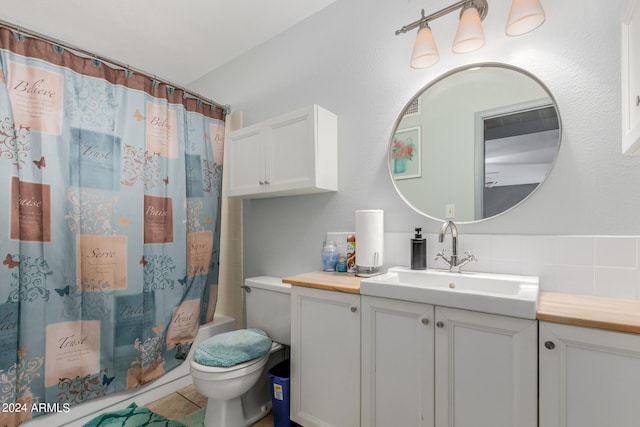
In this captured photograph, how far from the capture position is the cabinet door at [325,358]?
4.36ft

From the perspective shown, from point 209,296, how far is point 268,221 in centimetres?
75

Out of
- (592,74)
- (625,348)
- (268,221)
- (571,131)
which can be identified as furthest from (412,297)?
(268,221)

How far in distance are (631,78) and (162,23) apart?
2.59 meters

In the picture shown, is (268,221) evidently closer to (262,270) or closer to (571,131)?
(262,270)

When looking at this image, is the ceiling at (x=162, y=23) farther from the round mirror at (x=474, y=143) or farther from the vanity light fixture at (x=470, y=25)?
the round mirror at (x=474, y=143)

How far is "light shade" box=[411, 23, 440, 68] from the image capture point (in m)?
1.44

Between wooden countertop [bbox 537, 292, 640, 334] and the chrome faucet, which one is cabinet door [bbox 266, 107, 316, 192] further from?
wooden countertop [bbox 537, 292, 640, 334]

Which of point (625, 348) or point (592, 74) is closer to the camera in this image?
point (625, 348)

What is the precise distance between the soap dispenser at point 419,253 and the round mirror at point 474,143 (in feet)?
0.55

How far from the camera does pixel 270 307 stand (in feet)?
6.31

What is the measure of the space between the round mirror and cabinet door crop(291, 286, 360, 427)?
0.71 m

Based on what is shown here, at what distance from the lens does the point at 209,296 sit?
2309 mm

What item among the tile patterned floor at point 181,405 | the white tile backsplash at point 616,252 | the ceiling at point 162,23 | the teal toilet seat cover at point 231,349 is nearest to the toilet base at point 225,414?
the tile patterned floor at point 181,405

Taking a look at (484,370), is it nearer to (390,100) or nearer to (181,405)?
(390,100)
